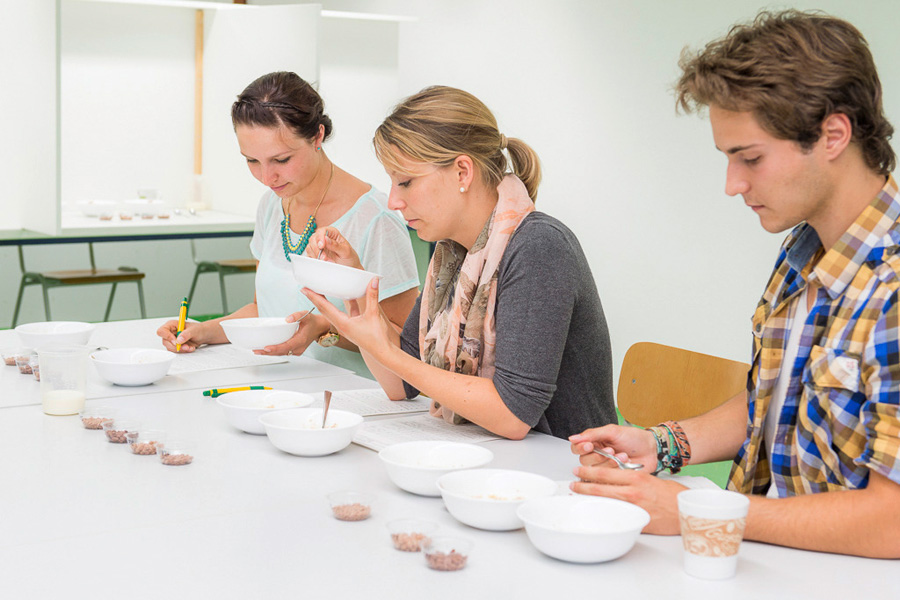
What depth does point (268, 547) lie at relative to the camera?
3.71 feet

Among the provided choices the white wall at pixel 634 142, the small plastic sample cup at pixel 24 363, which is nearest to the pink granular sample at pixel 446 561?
the small plastic sample cup at pixel 24 363

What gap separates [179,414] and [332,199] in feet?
3.04

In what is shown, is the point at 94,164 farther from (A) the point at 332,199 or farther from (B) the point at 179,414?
(B) the point at 179,414

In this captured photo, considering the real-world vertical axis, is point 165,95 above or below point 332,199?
above

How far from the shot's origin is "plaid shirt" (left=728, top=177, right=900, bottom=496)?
1.08 meters

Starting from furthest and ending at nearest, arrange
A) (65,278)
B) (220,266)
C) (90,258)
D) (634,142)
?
(220,266) → (90,258) → (65,278) → (634,142)

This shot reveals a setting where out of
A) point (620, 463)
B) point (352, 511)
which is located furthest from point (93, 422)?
point (620, 463)

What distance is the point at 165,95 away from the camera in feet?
19.2

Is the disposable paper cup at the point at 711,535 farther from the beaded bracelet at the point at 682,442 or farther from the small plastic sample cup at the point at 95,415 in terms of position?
the small plastic sample cup at the point at 95,415

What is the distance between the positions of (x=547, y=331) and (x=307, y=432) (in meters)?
0.43

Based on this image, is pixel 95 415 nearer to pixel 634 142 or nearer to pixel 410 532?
pixel 410 532

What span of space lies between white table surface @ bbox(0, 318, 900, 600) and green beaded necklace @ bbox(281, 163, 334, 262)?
1.06m

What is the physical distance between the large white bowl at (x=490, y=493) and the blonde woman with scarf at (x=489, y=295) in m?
0.31

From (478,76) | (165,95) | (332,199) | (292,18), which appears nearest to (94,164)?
(165,95)
